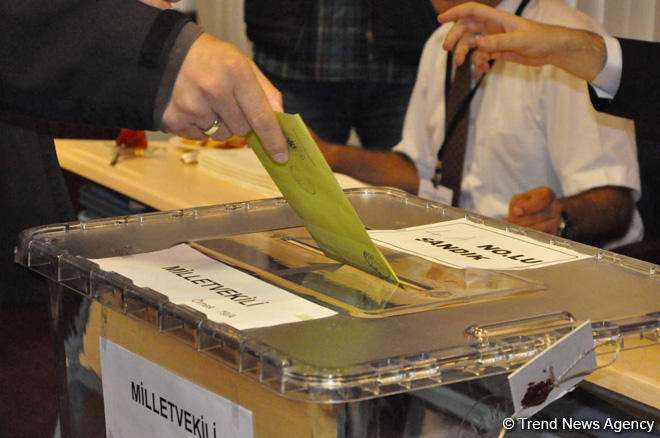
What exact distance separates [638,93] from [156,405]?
1.19m

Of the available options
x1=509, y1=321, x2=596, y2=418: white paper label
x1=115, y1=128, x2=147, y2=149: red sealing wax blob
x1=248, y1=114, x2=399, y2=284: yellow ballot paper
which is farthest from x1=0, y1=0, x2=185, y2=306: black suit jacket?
x1=115, y1=128, x2=147, y2=149: red sealing wax blob

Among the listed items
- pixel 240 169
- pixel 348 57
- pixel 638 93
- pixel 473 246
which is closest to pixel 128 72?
pixel 473 246

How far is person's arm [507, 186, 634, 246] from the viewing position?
215cm

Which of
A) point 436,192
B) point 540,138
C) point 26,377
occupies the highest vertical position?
point 540,138

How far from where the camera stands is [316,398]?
79 centimetres

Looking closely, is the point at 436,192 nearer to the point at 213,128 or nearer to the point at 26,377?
the point at 26,377

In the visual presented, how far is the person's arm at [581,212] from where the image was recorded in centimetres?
215

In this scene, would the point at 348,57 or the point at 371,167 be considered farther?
the point at 348,57

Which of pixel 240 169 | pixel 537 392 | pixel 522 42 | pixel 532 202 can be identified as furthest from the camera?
pixel 240 169

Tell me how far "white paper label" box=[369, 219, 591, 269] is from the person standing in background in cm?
219

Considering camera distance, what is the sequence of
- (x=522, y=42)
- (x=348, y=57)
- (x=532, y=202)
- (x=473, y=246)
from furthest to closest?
(x=348, y=57) → (x=532, y=202) → (x=522, y=42) → (x=473, y=246)

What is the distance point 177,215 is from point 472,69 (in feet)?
4.78

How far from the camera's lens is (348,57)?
3479 mm

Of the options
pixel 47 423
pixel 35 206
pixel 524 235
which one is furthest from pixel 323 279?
pixel 47 423
